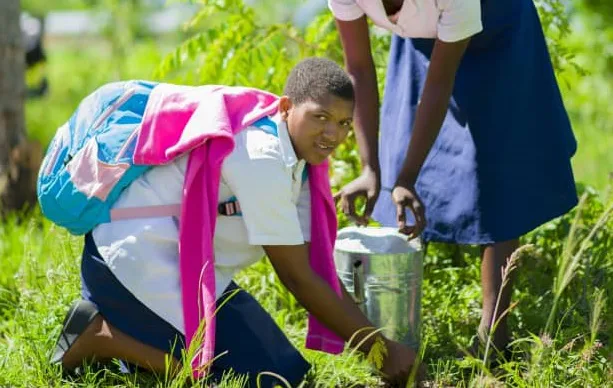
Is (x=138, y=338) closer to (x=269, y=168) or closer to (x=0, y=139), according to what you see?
(x=269, y=168)

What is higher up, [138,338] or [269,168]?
[269,168]

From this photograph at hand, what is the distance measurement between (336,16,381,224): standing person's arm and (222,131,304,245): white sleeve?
0.39 m

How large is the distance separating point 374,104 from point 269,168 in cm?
64

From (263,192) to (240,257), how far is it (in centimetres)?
31

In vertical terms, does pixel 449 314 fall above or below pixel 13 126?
below

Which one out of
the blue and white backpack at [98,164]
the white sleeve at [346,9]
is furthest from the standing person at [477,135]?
the blue and white backpack at [98,164]

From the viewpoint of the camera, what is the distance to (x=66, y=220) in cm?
317

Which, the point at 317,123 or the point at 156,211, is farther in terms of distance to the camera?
the point at 156,211

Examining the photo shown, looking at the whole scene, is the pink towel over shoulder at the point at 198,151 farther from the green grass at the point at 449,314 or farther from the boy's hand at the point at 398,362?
the boy's hand at the point at 398,362

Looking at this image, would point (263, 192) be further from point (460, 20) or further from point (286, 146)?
point (460, 20)

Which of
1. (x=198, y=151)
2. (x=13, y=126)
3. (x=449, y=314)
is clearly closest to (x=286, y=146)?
(x=198, y=151)

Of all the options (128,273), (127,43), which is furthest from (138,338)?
(127,43)

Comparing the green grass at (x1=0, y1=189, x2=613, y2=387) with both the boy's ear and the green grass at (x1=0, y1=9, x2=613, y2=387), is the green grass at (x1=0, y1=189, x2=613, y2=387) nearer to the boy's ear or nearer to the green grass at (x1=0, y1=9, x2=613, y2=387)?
the green grass at (x1=0, y1=9, x2=613, y2=387)

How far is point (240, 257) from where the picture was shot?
126 inches
